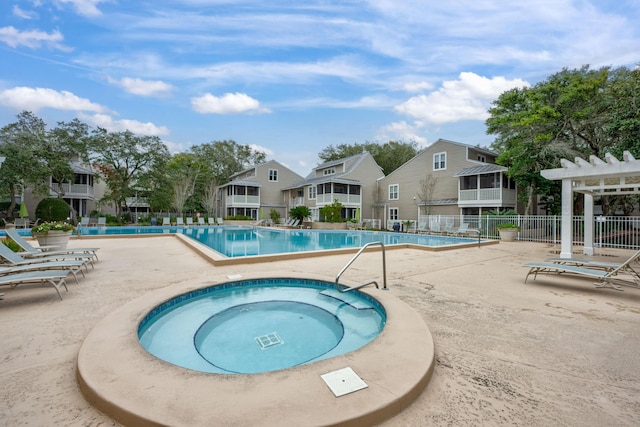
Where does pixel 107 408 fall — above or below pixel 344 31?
below

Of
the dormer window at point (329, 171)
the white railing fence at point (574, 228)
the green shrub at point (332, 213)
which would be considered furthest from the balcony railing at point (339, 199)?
the white railing fence at point (574, 228)

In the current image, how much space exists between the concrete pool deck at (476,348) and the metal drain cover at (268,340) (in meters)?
1.52

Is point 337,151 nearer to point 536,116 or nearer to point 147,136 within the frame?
point 147,136

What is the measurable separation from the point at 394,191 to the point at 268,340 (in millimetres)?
26273

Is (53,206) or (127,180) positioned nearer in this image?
(53,206)

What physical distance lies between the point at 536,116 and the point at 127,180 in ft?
106

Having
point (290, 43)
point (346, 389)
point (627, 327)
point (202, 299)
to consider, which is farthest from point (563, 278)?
point (290, 43)

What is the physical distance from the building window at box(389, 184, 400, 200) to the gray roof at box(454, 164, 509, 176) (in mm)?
6680

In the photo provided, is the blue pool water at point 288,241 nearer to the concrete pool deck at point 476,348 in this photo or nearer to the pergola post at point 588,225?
the pergola post at point 588,225

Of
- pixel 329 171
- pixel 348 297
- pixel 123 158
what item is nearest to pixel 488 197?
pixel 329 171

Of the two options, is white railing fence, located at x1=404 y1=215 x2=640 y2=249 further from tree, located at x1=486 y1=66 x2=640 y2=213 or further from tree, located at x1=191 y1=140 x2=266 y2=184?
tree, located at x1=191 y1=140 x2=266 y2=184

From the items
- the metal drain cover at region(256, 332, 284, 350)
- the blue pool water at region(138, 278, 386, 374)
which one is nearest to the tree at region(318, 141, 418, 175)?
the blue pool water at region(138, 278, 386, 374)

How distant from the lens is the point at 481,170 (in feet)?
67.9

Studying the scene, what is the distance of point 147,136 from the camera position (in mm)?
27891
